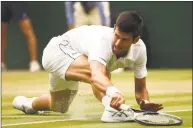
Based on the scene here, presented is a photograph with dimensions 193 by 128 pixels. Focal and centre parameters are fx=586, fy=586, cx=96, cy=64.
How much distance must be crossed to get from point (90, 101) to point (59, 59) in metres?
0.47

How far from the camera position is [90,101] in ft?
12.3

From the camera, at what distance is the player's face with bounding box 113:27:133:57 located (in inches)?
117

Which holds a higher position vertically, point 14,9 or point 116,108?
point 14,9

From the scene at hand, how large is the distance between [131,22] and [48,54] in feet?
2.42

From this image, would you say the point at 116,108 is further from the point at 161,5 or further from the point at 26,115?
the point at 161,5

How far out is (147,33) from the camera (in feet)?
29.0

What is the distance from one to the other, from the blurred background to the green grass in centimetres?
122

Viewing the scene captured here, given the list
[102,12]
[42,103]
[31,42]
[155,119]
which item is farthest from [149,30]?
[155,119]

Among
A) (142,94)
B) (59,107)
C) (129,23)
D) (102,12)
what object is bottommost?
(59,107)

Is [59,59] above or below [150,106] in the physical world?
above

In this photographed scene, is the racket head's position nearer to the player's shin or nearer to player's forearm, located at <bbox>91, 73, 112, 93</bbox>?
player's forearm, located at <bbox>91, 73, 112, 93</bbox>

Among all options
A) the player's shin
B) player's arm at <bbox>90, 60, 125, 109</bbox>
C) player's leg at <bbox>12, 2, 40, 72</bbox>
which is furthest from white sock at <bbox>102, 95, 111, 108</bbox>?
player's leg at <bbox>12, 2, 40, 72</bbox>

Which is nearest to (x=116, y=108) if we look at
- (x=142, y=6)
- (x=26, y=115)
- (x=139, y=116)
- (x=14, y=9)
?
(x=139, y=116)

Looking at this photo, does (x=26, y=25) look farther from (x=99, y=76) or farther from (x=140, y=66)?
(x=99, y=76)
